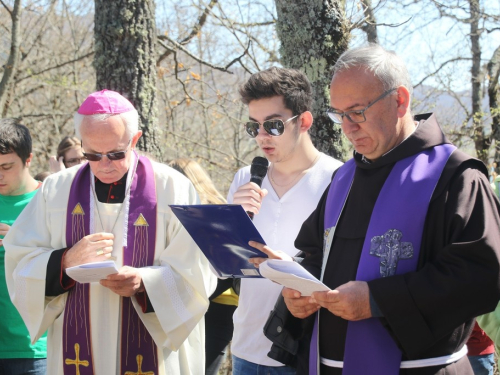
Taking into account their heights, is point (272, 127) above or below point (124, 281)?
above

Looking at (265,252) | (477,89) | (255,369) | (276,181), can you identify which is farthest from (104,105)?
(477,89)

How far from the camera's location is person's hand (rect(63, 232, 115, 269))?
128 inches

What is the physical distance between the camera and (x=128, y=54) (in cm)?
553

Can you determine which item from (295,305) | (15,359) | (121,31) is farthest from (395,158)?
(121,31)

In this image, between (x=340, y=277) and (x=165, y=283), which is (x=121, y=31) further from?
(x=340, y=277)

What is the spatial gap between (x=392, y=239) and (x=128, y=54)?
3.60 metres

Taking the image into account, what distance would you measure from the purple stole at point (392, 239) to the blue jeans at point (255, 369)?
29.1 inches

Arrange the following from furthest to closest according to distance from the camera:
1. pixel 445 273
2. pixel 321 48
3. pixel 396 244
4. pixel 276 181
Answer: pixel 321 48, pixel 276 181, pixel 396 244, pixel 445 273

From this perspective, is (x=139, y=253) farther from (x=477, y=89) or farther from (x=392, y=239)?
(x=477, y=89)

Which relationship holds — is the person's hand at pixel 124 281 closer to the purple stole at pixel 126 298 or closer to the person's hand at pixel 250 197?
the purple stole at pixel 126 298

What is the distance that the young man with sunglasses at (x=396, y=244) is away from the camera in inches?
94.0

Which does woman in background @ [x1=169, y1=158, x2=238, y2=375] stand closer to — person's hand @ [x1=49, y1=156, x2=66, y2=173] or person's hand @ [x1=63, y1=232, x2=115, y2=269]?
person's hand @ [x1=63, y1=232, x2=115, y2=269]

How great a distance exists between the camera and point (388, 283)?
2.44m

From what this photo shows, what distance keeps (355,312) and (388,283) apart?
0.53 ft
